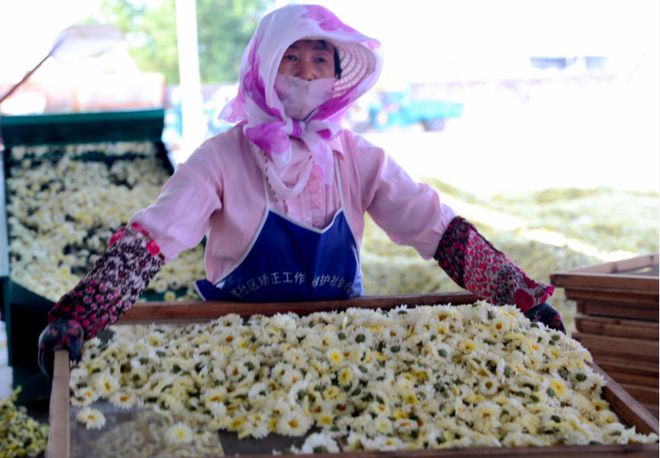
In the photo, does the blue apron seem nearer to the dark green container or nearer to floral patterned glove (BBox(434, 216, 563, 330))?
floral patterned glove (BBox(434, 216, 563, 330))

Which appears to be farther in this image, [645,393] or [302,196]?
[645,393]

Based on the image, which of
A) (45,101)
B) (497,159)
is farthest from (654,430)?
(45,101)

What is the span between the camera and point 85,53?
4613 mm

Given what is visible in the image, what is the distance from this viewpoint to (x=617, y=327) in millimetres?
3381

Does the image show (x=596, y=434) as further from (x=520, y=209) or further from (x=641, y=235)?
(x=520, y=209)

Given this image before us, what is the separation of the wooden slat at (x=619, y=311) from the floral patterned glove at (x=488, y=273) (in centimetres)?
103

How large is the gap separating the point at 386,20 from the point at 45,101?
245 inches

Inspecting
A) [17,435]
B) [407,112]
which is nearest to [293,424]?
[17,435]

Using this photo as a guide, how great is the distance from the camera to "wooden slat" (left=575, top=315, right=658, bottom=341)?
10.9 feet

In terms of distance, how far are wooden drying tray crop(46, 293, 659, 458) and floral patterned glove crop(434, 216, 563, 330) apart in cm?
7

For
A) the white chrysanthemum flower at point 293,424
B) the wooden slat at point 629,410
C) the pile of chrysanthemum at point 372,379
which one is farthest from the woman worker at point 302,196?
the white chrysanthemum flower at point 293,424

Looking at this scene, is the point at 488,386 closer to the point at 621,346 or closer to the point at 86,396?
the point at 86,396

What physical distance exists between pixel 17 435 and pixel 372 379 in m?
2.21

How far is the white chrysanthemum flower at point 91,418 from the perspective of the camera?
170 centimetres
